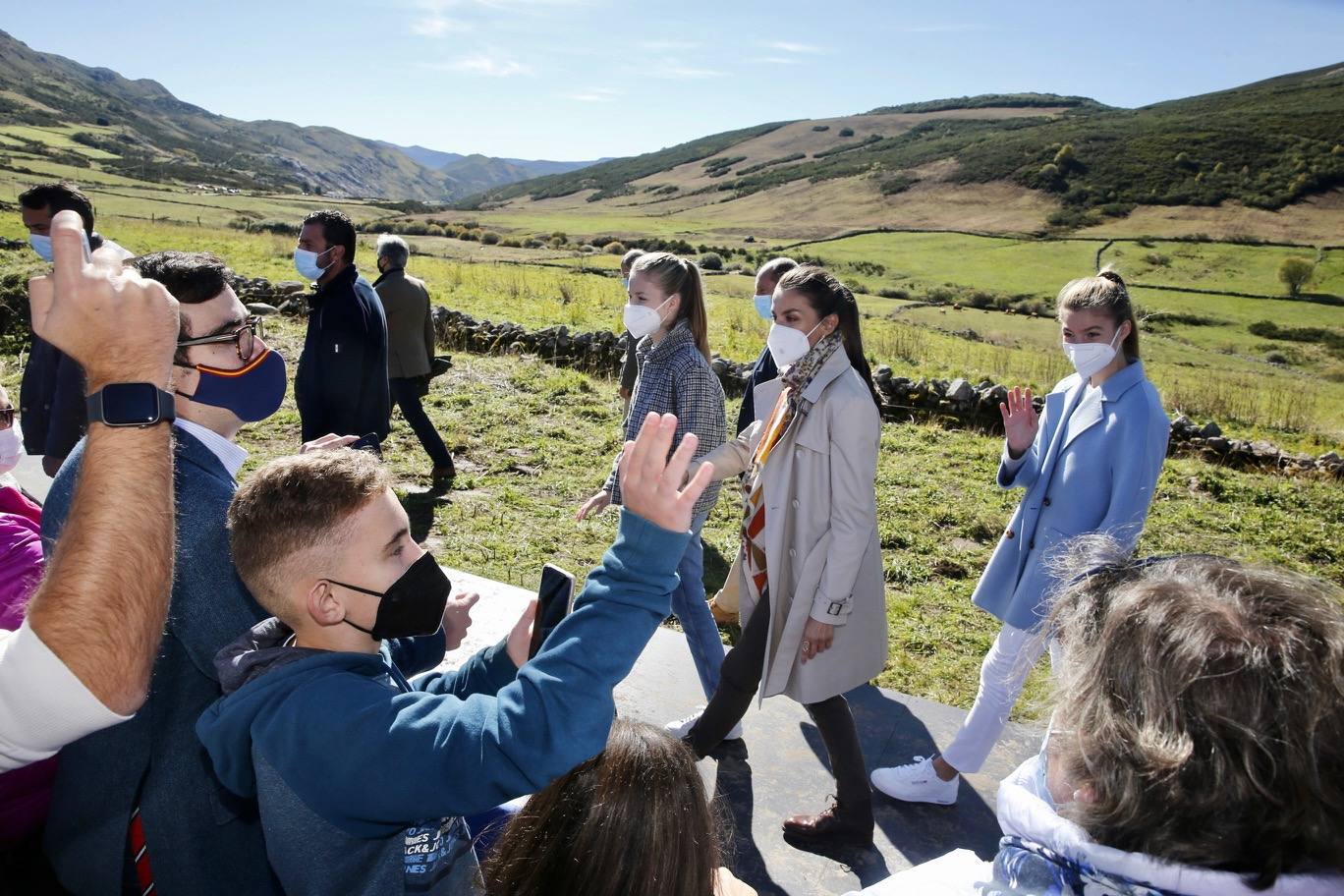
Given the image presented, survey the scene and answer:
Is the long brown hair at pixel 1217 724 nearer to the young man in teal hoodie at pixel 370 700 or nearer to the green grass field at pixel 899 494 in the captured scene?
the green grass field at pixel 899 494

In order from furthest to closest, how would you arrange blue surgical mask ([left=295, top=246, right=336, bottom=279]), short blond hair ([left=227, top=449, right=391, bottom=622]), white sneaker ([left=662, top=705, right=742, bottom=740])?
blue surgical mask ([left=295, top=246, right=336, bottom=279])
white sneaker ([left=662, top=705, right=742, bottom=740])
short blond hair ([left=227, top=449, right=391, bottom=622])

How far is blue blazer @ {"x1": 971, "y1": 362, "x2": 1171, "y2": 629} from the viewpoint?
2779 mm

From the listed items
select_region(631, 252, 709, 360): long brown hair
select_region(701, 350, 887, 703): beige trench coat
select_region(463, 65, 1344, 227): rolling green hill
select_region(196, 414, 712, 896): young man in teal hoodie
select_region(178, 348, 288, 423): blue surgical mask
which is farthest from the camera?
select_region(463, 65, 1344, 227): rolling green hill

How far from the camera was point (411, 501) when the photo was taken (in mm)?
6539

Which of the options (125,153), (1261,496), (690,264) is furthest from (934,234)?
(125,153)

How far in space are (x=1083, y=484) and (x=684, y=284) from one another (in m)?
1.97

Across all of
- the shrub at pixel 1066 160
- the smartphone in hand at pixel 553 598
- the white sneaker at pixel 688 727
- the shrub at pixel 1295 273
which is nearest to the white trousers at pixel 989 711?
the white sneaker at pixel 688 727

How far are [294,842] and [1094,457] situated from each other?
2653mm

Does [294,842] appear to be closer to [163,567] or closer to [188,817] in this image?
[188,817]

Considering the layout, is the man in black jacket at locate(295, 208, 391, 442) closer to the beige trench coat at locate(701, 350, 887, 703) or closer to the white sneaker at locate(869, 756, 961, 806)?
the beige trench coat at locate(701, 350, 887, 703)

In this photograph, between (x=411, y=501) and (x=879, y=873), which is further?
(x=411, y=501)

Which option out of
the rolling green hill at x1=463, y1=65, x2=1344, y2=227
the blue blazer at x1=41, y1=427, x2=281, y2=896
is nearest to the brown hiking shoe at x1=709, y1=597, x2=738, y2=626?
the blue blazer at x1=41, y1=427, x2=281, y2=896

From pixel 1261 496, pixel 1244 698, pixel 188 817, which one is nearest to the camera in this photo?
pixel 1244 698

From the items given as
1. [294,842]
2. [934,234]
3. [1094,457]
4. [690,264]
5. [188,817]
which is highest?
[934,234]
